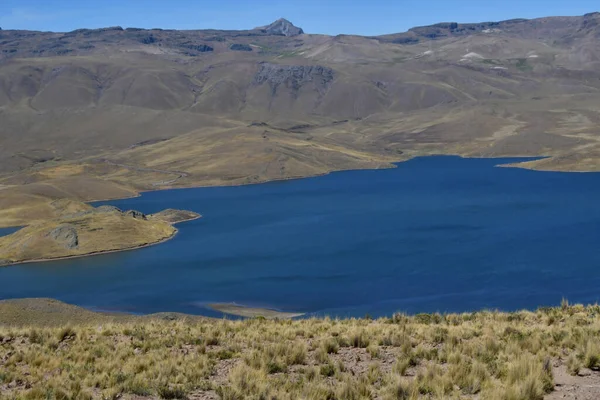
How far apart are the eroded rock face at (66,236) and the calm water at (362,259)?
5.86 meters

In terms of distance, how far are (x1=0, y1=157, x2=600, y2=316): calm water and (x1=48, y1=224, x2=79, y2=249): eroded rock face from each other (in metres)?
5.86

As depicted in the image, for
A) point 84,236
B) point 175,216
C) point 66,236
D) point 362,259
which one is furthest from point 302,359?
point 175,216

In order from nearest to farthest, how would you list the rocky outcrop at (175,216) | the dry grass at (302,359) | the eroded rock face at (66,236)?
the dry grass at (302,359), the eroded rock face at (66,236), the rocky outcrop at (175,216)

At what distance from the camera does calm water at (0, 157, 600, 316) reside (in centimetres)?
7038

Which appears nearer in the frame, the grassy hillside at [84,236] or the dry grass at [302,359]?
the dry grass at [302,359]

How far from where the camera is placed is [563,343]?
17969 mm

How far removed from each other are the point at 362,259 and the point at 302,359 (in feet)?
234

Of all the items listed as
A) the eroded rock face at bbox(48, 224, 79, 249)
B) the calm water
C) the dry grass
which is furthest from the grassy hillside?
the dry grass

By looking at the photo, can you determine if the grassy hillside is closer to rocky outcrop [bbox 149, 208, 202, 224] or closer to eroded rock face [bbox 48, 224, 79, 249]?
eroded rock face [bbox 48, 224, 79, 249]

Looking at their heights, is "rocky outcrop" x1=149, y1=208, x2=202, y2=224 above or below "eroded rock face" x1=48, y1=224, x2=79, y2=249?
below

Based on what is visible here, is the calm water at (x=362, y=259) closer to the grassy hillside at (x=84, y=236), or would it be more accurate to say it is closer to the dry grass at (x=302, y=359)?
the grassy hillside at (x=84, y=236)

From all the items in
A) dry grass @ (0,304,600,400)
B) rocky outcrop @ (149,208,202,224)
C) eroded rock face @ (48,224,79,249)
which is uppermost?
dry grass @ (0,304,600,400)

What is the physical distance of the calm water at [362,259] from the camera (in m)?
70.4

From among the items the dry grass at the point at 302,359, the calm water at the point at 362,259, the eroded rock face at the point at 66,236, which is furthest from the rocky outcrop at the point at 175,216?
the dry grass at the point at 302,359
